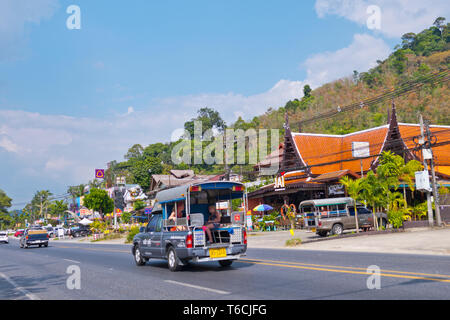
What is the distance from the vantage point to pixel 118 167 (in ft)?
400

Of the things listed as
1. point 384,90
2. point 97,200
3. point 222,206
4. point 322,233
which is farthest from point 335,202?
point 384,90

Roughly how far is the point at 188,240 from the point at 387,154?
1682cm

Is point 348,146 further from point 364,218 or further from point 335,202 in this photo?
point 364,218

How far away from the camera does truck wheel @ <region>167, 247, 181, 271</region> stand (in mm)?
13484

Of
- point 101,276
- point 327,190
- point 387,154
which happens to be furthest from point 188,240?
point 327,190

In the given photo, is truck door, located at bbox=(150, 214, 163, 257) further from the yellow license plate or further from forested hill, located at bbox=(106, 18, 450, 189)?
Answer: forested hill, located at bbox=(106, 18, 450, 189)

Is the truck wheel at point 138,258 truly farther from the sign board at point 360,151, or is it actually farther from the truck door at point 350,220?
the sign board at point 360,151

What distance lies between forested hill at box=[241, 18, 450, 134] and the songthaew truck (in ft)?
183

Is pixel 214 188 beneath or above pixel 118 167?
beneath

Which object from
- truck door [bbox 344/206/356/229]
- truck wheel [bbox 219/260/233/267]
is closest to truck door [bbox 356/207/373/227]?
truck door [bbox 344/206/356/229]

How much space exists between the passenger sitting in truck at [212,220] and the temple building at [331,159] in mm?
23980

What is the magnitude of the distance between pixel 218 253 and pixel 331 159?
1450 inches

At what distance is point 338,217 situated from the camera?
26.9m
